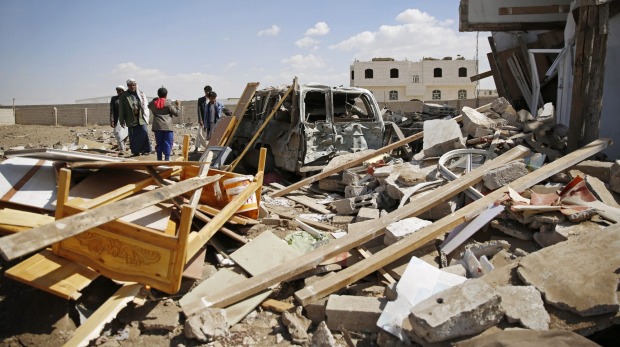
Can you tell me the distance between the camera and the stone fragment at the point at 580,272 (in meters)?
A: 2.49

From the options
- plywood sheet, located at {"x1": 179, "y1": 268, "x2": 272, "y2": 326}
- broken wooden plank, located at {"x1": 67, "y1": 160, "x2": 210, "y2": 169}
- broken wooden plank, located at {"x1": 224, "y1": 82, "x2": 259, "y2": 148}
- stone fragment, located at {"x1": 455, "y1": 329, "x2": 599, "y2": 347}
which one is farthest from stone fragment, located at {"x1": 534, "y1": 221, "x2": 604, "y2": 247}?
broken wooden plank, located at {"x1": 224, "y1": 82, "x2": 259, "y2": 148}

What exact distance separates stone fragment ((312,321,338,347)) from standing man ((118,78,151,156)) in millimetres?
6056

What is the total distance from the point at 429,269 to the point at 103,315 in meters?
2.36

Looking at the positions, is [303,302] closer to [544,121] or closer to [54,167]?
[54,167]

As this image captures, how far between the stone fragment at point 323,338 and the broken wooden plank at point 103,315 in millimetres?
1306

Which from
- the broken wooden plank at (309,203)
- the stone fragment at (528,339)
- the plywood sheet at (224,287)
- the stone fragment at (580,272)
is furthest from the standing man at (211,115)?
the stone fragment at (528,339)

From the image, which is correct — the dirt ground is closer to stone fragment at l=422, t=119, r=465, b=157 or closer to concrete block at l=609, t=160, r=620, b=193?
concrete block at l=609, t=160, r=620, b=193

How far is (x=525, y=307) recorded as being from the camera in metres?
2.50

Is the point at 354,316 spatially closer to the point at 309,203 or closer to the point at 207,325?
the point at 207,325

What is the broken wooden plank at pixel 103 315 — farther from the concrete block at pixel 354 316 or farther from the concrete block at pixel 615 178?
the concrete block at pixel 615 178

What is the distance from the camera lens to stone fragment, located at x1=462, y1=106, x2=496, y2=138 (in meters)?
6.47

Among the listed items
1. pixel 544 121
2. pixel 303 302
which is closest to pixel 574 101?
pixel 544 121

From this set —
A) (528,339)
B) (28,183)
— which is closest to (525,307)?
(528,339)

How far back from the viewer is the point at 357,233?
3.69m
